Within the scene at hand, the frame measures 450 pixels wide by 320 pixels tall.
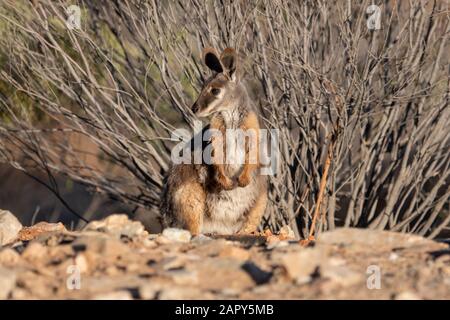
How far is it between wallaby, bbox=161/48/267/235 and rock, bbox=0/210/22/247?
1.30m

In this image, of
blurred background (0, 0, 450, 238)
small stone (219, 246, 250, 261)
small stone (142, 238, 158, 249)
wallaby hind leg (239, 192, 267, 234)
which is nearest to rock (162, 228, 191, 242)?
small stone (142, 238, 158, 249)

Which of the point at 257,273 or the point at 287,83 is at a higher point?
the point at 287,83

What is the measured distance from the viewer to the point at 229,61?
253 inches

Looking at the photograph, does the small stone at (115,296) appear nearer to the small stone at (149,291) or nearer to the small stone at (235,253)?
the small stone at (149,291)

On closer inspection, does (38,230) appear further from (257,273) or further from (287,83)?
(257,273)

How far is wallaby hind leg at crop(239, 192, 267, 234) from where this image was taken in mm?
6852

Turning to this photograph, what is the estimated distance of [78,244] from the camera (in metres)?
4.49

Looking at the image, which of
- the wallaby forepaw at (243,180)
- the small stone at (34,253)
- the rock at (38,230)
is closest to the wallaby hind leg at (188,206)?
the wallaby forepaw at (243,180)

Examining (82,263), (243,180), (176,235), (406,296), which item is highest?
(243,180)

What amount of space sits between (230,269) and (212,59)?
2.55 m

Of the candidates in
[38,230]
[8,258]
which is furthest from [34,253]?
[38,230]

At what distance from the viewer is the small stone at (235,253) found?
175 inches

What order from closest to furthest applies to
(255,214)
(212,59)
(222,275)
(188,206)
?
(222,275) < (212,59) < (188,206) < (255,214)

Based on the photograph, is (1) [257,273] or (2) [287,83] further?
(2) [287,83]
